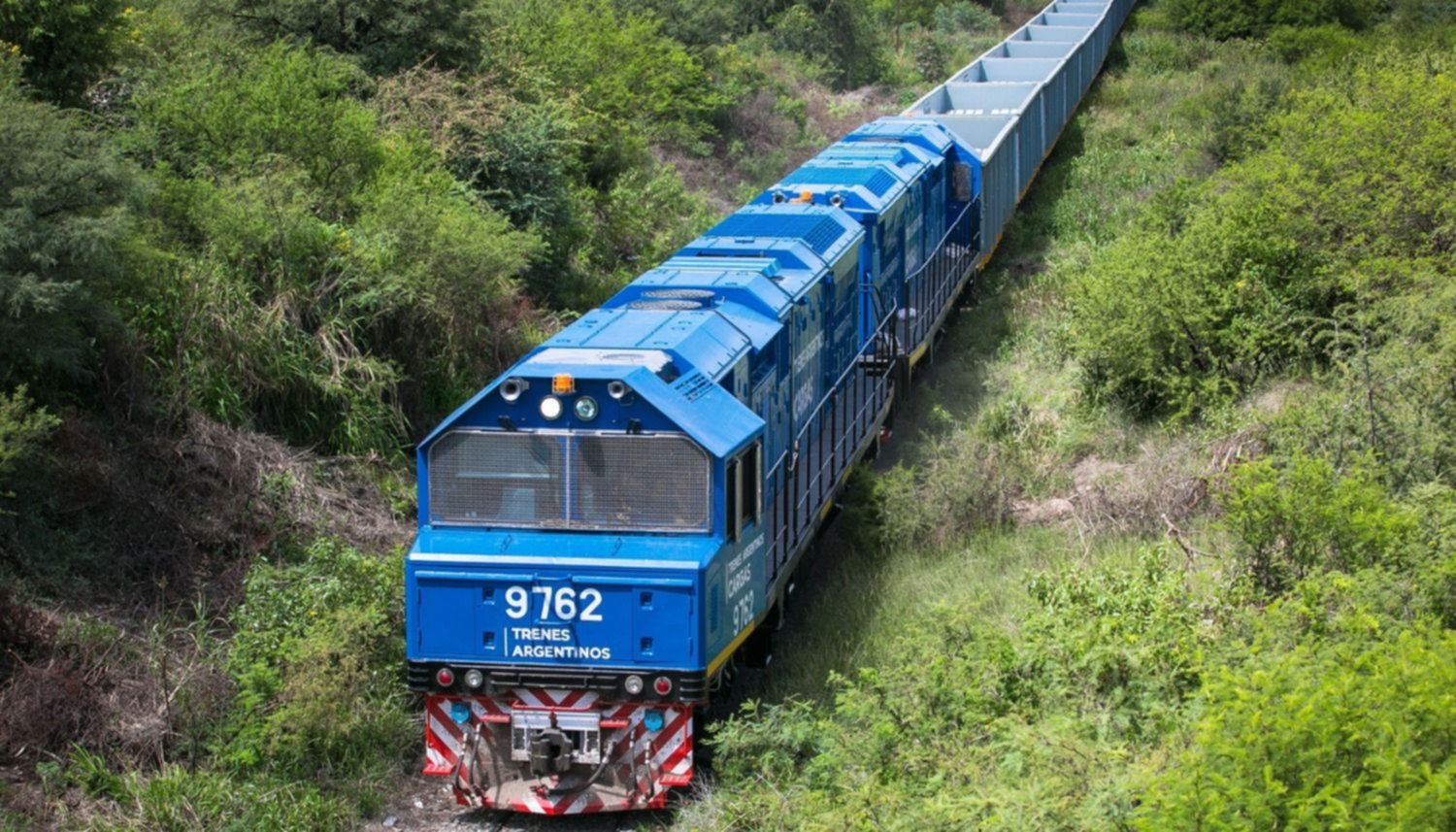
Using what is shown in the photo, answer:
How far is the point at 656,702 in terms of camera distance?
10383 mm

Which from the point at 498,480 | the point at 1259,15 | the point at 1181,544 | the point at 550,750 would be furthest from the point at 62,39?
the point at 1259,15

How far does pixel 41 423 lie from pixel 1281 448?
32.9 feet

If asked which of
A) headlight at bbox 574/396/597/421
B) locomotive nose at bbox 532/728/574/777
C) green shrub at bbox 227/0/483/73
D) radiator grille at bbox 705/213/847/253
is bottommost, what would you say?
locomotive nose at bbox 532/728/574/777

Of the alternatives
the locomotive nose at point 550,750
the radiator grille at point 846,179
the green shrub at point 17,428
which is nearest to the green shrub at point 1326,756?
the locomotive nose at point 550,750

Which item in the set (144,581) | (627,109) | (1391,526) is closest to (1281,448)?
(1391,526)

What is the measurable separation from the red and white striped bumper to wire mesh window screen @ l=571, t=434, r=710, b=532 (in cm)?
123

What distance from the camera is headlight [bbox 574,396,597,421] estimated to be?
10562 millimetres

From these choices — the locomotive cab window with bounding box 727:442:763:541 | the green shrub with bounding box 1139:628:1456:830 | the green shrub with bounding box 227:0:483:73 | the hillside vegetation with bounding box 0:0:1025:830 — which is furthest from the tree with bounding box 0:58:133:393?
the green shrub with bounding box 1139:628:1456:830

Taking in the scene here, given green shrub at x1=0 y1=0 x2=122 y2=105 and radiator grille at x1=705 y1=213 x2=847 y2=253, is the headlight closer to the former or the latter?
radiator grille at x1=705 y1=213 x2=847 y2=253

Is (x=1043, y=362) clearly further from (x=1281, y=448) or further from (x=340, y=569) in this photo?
(x=340, y=569)

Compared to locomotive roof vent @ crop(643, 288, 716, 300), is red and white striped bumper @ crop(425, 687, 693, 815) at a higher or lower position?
lower

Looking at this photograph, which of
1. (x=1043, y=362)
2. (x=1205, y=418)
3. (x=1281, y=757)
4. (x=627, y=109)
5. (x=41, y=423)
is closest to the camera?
(x=1281, y=757)

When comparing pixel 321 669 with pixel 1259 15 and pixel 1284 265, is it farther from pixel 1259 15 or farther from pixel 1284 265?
pixel 1259 15

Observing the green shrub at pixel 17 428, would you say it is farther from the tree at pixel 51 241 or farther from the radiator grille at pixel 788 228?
the radiator grille at pixel 788 228
